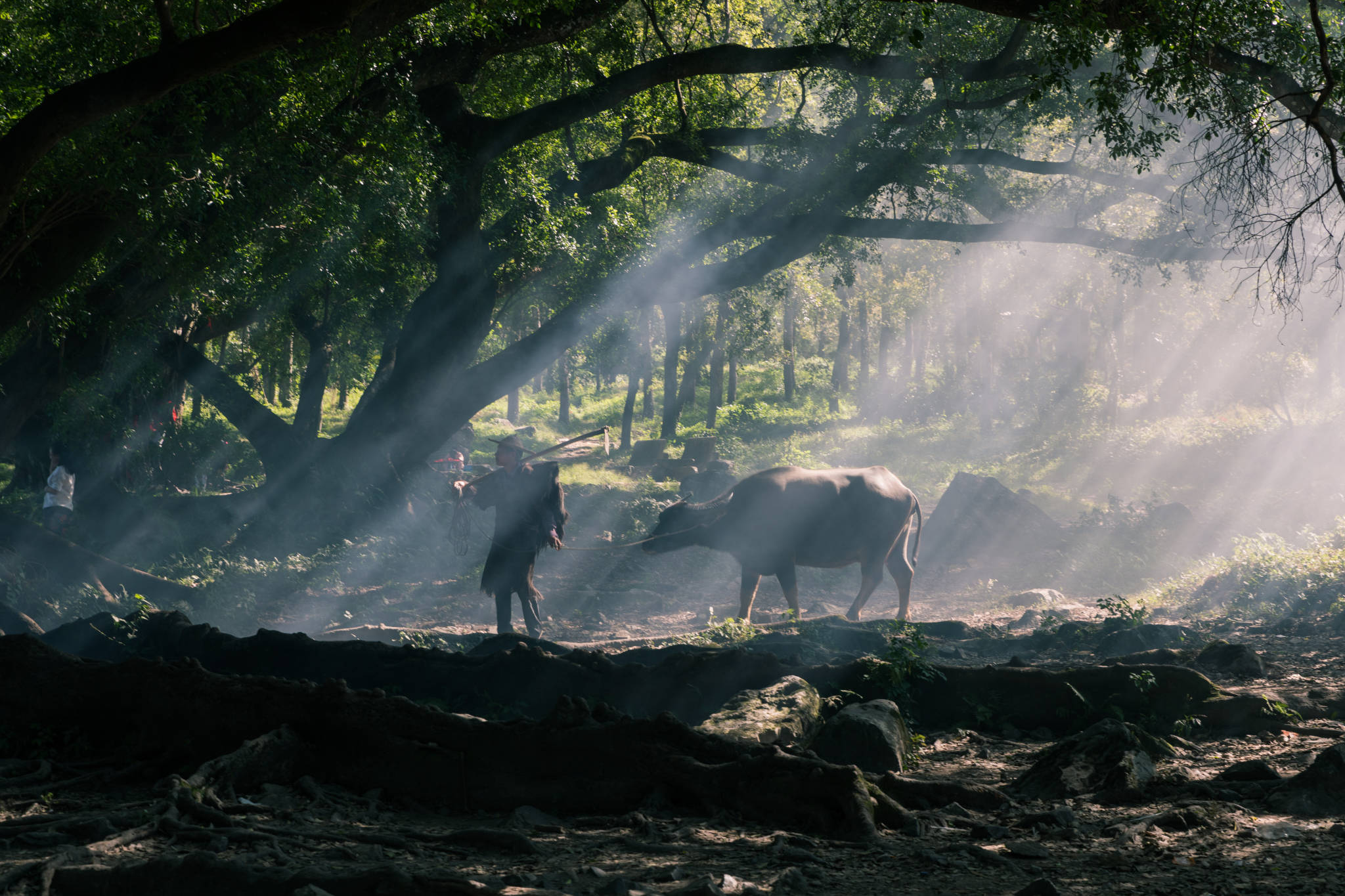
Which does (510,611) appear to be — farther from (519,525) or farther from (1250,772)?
(1250,772)

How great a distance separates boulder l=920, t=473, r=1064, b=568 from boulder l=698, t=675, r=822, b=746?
12.8 meters

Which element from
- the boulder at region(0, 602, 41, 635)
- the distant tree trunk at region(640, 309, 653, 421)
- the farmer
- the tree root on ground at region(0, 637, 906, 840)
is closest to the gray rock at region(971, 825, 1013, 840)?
the tree root on ground at region(0, 637, 906, 840)

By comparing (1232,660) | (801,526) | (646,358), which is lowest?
(1232,660)

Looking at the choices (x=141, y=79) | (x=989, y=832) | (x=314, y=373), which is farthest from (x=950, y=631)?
(x=314, y=373)

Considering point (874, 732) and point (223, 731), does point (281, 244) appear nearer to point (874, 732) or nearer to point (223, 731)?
point (223, 731)

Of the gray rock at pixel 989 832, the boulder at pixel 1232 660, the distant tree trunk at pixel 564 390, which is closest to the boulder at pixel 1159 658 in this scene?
the boulder at pixel 1232 660

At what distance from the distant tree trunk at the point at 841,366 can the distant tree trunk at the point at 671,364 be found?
10.7 m

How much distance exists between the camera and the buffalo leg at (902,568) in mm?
A: 14383

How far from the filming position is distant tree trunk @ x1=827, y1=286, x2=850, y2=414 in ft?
142

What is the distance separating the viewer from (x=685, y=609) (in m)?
15.8

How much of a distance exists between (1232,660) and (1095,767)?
11.7ft

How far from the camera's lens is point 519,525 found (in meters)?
11.6

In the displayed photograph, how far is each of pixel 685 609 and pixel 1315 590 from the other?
9155 mm

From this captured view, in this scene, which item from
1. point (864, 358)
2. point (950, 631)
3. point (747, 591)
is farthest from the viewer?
point (864, 358)
